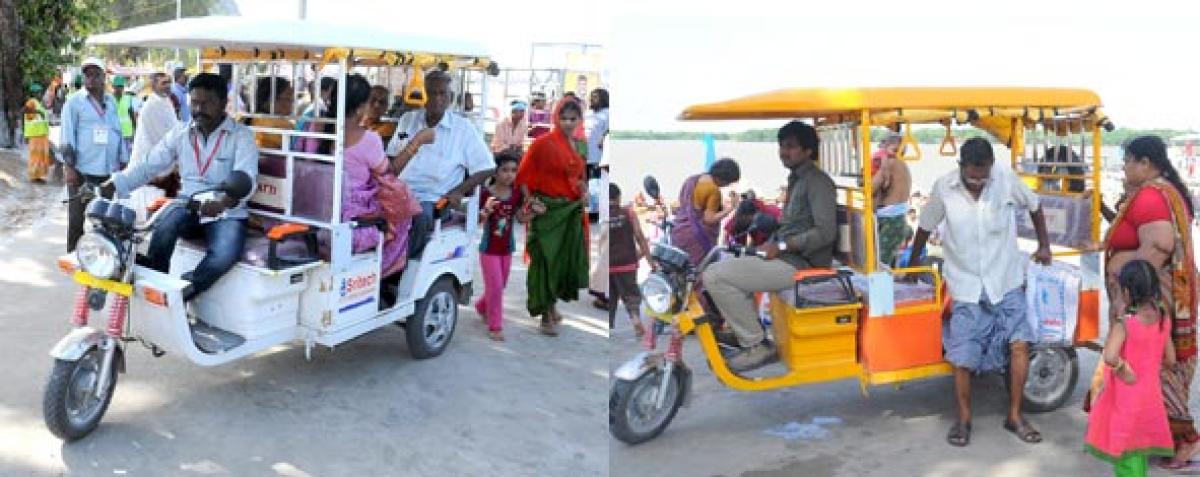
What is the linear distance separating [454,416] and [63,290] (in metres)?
3.23

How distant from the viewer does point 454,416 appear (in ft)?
14.4

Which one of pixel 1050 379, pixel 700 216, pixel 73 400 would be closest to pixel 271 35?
pixel 73 400

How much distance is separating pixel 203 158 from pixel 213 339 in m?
0.85

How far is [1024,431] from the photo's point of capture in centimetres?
425

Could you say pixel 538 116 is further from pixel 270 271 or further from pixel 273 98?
pixel 270 271

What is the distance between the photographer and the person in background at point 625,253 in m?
5.69

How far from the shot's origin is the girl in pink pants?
18.4 ft

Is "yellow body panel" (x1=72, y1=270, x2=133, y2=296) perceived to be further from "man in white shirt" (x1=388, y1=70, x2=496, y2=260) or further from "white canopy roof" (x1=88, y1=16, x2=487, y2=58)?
"man in white shirt" (x1=388, y1=70, x2=496, y2=260)

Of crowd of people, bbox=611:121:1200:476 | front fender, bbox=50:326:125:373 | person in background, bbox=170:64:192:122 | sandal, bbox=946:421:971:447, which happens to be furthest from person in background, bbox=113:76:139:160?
sandal, bbox=946:421:971:447

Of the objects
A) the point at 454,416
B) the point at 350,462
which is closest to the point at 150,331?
the point at 350,462

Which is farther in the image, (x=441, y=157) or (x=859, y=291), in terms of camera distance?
(x=441, y=157)

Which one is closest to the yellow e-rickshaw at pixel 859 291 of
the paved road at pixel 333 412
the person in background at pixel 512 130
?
the paved road at pixel 333 412

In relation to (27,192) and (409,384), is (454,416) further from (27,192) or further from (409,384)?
(27,192)

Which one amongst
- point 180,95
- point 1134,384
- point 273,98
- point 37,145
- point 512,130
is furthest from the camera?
point 37,145
